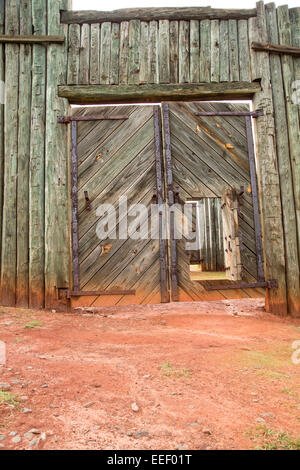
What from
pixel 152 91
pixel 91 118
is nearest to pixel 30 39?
pixel 91 118

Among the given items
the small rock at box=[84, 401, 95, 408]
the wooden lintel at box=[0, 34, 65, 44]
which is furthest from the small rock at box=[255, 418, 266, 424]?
the wooden lintel at box=[0, 34, 65, 44]

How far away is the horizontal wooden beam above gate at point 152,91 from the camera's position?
4941 millimetres

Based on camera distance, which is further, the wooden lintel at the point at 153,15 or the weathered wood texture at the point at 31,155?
the wooden lintel at the point at 153,15

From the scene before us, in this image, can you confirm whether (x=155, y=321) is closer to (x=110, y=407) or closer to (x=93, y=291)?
(x=93, y=291)

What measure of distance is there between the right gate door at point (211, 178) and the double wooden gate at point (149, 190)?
2 cm

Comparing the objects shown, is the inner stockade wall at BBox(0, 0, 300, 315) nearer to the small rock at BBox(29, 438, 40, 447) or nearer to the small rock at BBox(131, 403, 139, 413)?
the small rock at BBox(131, 403, 139, 413)

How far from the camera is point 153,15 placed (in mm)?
5078

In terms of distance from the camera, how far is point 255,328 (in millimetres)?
3770

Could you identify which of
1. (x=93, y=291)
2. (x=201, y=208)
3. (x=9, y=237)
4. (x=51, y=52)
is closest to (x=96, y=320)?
(x=93, y=291)

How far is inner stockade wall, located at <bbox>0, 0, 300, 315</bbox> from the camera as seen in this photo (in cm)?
472

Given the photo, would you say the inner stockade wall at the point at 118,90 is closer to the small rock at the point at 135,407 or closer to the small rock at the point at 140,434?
the small rock at the point at 135,407

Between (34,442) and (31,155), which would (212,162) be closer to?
(31,155)

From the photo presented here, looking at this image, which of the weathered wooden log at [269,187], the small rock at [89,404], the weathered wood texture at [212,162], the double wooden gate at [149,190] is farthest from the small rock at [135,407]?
the weathered wooden log at [269,187]

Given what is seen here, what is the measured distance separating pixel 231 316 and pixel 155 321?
3.71 feet
